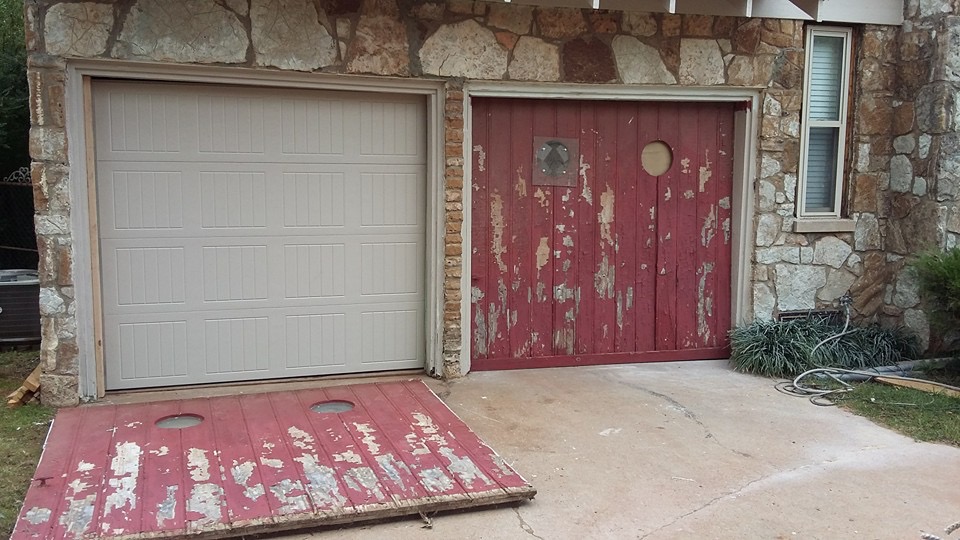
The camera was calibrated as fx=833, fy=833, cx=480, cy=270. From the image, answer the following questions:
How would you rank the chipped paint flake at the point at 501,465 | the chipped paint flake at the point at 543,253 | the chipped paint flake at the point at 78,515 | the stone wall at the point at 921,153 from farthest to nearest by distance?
the chipped paint flake at the point at 543,253 → the stone wall at the point at 921,153 → the chipped paint flake at the point at 501,465 → the chipped paint flake at the point at 78,515

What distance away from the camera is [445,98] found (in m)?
6.02

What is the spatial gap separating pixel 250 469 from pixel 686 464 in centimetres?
234

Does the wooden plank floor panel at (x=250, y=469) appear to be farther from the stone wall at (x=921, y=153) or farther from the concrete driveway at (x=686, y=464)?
the stone wall at (x=921, y=153)

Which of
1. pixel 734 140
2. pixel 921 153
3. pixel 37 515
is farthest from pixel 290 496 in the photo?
pixel 921 153

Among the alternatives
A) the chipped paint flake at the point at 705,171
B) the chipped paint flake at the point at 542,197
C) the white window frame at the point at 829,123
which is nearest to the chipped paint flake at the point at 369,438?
the chipped paint flake at the point at 542,197

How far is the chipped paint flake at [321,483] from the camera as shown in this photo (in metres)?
3.89

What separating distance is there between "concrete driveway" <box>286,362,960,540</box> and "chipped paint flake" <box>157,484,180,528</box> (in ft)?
2.34

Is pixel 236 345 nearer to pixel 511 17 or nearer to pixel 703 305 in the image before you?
pixel 511 17

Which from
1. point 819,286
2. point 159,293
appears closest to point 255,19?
point 159,293

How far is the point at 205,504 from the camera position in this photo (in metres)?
3.82

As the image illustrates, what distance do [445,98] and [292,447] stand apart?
9.04 feet

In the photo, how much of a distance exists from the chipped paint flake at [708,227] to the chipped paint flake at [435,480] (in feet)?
11.6

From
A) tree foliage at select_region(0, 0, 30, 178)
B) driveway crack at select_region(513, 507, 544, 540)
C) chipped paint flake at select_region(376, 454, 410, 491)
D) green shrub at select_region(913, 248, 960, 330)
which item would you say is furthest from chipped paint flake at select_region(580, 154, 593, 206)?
tree foliage at select_region(0, 0, 30, 178)

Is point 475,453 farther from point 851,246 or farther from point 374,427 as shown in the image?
point 851,246
